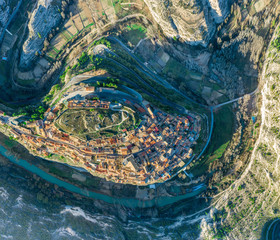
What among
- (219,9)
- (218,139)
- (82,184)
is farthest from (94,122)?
(219,9)

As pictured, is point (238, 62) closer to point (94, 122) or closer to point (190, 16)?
point (190, 16)

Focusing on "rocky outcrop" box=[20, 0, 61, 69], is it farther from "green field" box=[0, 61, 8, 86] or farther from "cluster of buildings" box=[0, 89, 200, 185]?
"cluster of buildings" box=[0, 89, 200, 185]

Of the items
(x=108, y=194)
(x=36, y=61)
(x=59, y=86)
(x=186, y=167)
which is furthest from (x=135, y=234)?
(x=36, y=61)

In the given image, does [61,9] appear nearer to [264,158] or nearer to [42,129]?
[42,129]

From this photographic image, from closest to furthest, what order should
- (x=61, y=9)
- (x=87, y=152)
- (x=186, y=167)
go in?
(x=87, y=152) < (x=186, y=167) < (x=61, y=9)

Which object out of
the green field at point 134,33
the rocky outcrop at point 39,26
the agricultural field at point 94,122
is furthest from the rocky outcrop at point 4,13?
the agricultural field at point 94,122

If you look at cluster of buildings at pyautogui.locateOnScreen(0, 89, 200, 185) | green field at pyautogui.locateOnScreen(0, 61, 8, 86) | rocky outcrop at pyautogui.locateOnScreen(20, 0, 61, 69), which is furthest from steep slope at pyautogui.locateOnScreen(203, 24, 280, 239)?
green field at pyautogui.locateOnScreen(0, 61, 8, 86)

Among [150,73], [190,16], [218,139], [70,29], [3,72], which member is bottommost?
[218,139]
